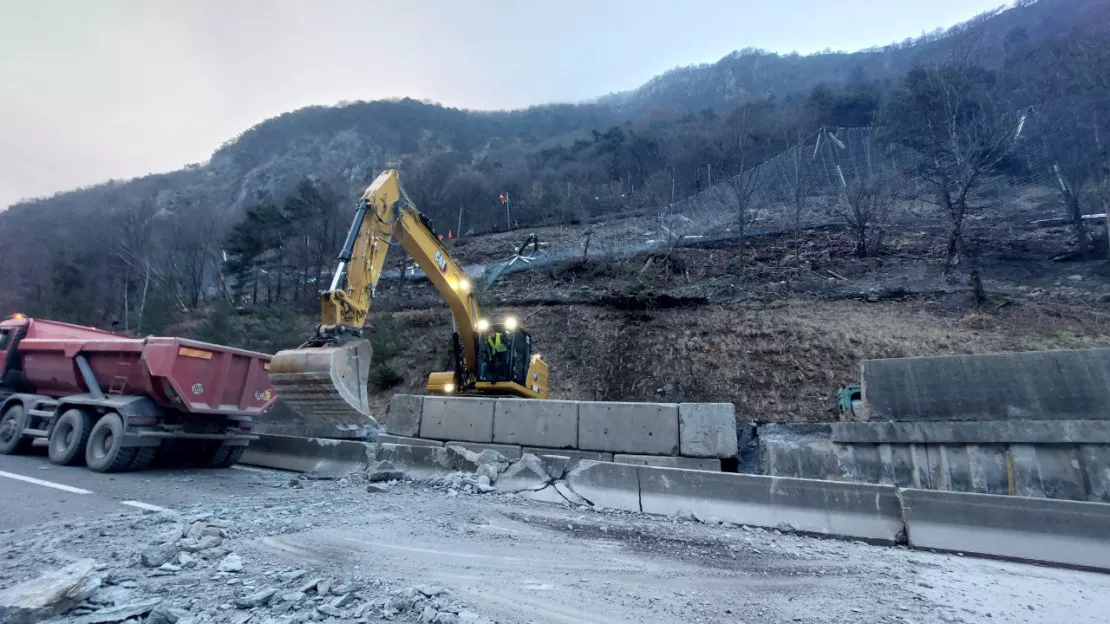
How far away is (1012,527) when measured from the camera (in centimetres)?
493

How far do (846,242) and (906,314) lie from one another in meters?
7.04

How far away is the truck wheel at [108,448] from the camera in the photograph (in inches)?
317

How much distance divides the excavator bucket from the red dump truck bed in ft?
6.22

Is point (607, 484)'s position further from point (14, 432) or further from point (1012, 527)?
point (14, 432)

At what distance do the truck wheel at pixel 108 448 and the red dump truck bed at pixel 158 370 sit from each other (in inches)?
22.3

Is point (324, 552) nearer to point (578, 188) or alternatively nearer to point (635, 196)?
point (635, 196)

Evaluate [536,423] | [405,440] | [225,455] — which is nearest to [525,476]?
[536,423]

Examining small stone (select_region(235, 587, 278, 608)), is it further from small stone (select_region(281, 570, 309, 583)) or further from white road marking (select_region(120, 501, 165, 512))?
white road marking (select_region(120, 501, 165, 512))

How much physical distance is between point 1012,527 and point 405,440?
704cm

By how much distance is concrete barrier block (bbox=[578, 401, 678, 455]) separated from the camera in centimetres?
714

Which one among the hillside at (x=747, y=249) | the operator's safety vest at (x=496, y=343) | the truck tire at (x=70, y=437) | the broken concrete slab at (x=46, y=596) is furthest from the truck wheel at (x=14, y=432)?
the broken concrete slab at (x=46, y=596)

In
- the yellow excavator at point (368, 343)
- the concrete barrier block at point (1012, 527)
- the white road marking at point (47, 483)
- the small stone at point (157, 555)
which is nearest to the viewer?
the small stone at point (157, 555)

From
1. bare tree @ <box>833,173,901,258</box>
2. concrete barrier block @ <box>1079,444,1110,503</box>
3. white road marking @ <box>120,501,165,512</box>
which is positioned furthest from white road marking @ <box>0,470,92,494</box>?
bare tree @ <box>833,173,901,258</box>

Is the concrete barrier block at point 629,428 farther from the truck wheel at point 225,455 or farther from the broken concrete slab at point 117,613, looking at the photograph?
the truck wheel at point 225,455
